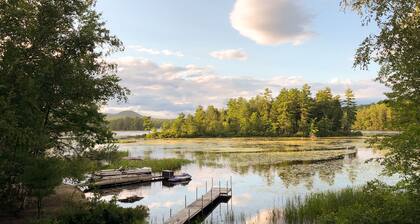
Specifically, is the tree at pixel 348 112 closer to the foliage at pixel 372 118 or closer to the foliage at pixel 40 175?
the foliage at pixel 372 118

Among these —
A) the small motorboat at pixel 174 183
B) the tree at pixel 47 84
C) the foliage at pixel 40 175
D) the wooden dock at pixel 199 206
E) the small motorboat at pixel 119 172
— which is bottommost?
the small motorboat at pixel 174 183

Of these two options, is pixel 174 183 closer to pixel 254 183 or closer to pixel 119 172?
pixel 119 172

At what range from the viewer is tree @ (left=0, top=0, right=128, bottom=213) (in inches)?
615

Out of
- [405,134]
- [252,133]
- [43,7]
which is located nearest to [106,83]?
[43,7]

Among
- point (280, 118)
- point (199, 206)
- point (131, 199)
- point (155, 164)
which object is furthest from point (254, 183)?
point (280, 118)

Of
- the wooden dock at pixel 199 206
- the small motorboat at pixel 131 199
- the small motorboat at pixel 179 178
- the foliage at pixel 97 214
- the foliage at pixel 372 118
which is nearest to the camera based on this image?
the foliage at pixel 97 214

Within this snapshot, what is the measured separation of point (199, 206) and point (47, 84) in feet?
42.4

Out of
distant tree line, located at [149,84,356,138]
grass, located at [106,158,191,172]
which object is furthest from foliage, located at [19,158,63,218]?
distant tree line, located at [149,84,356,138]

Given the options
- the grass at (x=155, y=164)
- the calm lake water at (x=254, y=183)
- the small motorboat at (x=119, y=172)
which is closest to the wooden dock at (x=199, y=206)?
the calm lake water at (x=254, y=183)

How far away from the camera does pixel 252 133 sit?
416 feet

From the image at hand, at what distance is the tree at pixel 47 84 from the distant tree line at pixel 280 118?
3962 inches

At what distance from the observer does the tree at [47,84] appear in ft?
51.3

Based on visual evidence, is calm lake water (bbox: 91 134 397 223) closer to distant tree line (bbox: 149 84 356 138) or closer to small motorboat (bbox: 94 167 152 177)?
small motorboat (bbox: 94 167 152 177)

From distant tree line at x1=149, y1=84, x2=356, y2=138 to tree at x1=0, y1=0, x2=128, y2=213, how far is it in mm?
100627
